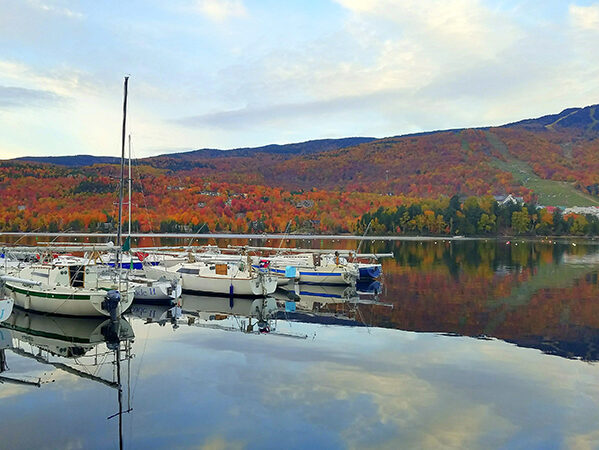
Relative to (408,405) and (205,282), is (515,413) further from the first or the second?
(205,282)

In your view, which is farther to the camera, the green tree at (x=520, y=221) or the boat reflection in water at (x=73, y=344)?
the green tree at (x=520, y=221)

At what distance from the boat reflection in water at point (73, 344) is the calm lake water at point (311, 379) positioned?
76 millimetres

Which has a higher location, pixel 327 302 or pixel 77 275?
pixel 77 275

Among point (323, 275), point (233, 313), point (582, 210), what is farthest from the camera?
point (582, 210)

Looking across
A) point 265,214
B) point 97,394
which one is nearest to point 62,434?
point 97,394

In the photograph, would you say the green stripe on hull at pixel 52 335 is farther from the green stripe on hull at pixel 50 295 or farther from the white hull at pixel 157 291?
the white hull at pixel 157 291

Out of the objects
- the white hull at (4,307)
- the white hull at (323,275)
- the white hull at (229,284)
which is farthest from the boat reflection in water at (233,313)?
the white hull at (4,307)

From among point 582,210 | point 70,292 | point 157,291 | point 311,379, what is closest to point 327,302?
point 157,291

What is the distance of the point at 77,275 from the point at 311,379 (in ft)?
47.2

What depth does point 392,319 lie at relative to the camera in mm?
26156

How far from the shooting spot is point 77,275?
83.7 ft

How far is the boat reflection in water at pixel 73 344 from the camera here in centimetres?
1656

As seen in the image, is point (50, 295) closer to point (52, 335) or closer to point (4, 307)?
point (4, 307)

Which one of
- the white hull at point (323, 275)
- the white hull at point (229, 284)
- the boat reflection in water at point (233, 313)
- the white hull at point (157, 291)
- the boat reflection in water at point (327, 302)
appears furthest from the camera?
the white hull at point (323, 275)
